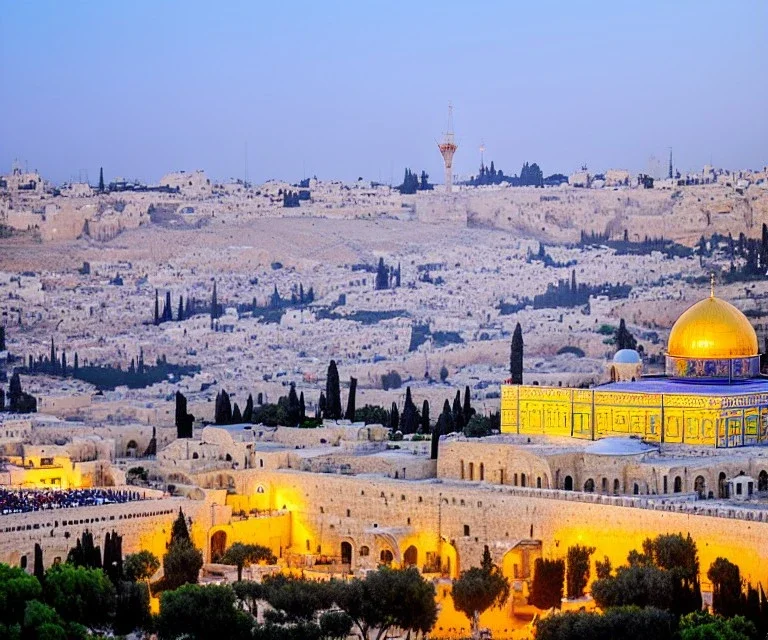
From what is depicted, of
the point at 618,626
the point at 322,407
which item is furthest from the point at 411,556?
the point at 322,407

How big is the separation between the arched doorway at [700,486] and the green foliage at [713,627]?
779 centimetres

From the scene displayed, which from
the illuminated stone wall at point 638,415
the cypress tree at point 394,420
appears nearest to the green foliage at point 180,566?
the illuminated stone wall at point 638,415

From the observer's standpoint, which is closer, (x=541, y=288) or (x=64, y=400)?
(x=64, y=400)

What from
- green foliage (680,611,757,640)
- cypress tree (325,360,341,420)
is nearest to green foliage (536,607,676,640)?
green foliage (680,611,757,640)

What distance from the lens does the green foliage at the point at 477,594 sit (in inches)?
1575

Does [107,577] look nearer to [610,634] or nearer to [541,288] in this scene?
[610,634]

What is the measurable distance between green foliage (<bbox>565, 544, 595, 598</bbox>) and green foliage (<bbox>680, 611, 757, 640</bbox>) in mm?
4573

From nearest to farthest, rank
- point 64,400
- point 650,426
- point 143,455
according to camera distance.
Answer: point 650,426 < point 143,455 < point 64,400

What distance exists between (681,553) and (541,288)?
46.1 metres

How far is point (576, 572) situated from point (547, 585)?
0.55 m

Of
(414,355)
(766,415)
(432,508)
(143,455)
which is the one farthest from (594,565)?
(414,355)

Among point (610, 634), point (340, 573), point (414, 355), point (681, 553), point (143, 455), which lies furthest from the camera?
point (414, 355)

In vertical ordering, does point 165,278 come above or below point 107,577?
above

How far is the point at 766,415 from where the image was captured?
4766cm
